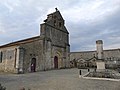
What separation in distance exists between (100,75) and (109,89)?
17.2 ft

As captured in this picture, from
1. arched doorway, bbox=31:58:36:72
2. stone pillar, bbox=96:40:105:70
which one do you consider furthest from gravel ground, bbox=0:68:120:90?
arched doorway, bbox=31:58:36:72

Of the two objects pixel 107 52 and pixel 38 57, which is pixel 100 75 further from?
pixel 107 52

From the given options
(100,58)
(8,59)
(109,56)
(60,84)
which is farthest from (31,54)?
(109,56)

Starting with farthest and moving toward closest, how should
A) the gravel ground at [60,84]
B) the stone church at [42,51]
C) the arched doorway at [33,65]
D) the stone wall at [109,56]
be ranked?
the stone wall at [109,56] → the arched doorway at [33,65] → the stone church at [42,51] → the gravel ground at [60,84]

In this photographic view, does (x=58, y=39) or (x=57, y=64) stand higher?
(x=58, y=39)

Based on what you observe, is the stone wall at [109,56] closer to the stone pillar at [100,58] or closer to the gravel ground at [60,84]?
the stone pillar at [100,58]

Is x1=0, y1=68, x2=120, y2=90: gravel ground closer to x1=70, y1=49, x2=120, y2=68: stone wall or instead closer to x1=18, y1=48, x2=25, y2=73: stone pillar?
x1=18, y1=48, x2=25, y2=73: stone pillar

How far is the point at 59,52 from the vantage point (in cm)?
2811

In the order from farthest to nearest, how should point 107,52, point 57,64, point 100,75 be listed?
point 107,52
point 57,64
point 100,75

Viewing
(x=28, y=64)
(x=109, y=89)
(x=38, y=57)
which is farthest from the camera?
(x=38, y=57)

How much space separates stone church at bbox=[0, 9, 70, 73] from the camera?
63.7 feet

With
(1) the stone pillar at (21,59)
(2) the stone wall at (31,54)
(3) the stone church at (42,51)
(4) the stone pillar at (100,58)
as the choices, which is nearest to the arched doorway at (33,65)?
(3) the stone church at (42,51)

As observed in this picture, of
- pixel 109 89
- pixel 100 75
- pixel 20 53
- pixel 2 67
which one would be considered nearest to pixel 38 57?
pixel 20 53

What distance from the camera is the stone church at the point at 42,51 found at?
19.4 meters
